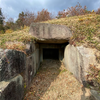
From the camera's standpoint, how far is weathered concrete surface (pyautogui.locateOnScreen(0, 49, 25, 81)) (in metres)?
1.44

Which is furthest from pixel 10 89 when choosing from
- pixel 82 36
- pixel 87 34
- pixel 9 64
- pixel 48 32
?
pixel 87 34

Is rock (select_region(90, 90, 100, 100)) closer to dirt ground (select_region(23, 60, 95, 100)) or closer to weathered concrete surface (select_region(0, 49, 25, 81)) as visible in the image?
dirt ground (select_region(23, 60, 95, 100))

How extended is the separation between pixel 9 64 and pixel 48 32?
2.37m

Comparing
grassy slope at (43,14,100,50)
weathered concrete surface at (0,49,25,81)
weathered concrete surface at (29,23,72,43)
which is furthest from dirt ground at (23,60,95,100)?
weathered concrete surface at (29,23,72,43)

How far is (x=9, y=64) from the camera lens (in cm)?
155

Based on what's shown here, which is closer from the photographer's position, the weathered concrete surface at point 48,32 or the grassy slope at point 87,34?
the grassy slope at point 87,34

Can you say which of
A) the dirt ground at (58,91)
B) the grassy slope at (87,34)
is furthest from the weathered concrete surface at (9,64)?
the grassy slope at (87,34)

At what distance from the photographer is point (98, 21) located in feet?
12.4

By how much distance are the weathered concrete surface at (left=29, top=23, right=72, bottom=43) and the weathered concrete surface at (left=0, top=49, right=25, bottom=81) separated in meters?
1.77

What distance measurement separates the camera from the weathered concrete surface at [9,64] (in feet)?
4.73

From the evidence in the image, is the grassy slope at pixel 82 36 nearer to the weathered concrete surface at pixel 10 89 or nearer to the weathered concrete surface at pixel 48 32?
the weathered concrete surface at pixel 48 32

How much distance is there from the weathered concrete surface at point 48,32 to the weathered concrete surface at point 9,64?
1.77 m

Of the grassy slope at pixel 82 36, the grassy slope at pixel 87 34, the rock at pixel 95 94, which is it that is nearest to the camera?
the rock at pixel 95 94

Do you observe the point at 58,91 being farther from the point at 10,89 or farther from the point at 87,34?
the point at 87,34
